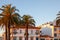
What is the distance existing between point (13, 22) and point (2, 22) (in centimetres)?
244

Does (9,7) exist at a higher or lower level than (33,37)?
higher

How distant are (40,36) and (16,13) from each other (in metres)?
47.6

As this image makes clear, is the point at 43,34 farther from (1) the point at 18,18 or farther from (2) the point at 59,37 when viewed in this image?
(1) the point at 18,18

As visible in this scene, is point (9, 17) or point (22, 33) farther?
point (22, 33)

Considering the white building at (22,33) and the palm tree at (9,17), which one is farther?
the white building at (22,33)

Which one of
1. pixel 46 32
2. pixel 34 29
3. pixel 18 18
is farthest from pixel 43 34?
pixel 18 18

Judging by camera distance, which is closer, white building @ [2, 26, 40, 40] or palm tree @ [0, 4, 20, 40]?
palm tree @ [0, 4, 20, 40]

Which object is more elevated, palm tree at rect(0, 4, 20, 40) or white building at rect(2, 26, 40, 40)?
palm tree at rect(0, 4, 20, 40)

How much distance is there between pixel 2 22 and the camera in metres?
50.4

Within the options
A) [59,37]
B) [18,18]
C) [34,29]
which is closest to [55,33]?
[59,37]

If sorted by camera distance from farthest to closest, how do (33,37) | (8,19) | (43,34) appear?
(43,34) < (33,37) < (8,19)

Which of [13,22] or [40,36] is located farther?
[40,36]

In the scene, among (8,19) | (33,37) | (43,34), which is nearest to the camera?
(8,19)

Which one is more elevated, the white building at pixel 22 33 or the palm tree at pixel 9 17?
the palm tree at pixel 9 17
